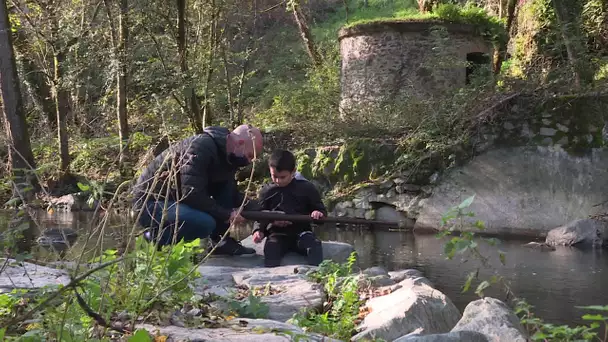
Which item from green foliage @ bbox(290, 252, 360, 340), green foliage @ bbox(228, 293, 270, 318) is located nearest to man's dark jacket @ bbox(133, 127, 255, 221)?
green foliage @ bbox(290, 252, 360, 340)

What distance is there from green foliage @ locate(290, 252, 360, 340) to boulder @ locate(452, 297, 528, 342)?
72 centimetres

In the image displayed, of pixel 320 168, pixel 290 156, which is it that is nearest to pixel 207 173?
pixel 290 156

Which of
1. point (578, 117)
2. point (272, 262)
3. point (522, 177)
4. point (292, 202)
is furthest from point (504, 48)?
point (272, 262)

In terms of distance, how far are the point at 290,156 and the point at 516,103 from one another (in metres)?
7.28

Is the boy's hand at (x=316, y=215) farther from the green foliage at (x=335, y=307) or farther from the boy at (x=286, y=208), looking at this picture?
the green foliage at (x=335, y=307)

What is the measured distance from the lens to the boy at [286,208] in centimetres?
680

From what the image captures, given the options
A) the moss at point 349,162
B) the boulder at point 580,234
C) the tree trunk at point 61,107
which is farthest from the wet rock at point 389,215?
the tree trunk at point 61,107

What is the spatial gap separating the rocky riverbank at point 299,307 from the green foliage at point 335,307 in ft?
0.21

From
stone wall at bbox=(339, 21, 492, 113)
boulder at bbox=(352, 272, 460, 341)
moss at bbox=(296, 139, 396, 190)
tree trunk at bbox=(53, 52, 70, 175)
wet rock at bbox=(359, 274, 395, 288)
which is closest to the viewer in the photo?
boulder at bbox=(352, 272, 460, 341)

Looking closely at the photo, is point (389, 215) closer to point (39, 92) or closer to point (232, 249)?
point (232, 249)

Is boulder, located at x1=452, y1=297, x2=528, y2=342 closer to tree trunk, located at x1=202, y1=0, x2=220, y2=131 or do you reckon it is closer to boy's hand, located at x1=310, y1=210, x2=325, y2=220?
boy's hand, located at x1=310, y1=210, x2=325, y2=220

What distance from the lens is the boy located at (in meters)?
6.80

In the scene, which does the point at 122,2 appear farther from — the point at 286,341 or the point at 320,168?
the point at 286,341

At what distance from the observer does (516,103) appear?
13.0m
